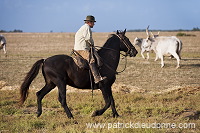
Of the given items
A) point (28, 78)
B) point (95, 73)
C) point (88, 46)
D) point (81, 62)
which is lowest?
point (28, 78)

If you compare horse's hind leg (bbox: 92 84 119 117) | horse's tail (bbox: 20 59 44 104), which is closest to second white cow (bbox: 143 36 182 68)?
horse's hind leg (bbox: 92 84 119 117)

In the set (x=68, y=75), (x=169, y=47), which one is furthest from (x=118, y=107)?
(x=169, y=47)

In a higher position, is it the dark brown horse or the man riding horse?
the man riding horse

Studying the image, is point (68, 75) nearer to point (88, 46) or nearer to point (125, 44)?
point (88, 46)

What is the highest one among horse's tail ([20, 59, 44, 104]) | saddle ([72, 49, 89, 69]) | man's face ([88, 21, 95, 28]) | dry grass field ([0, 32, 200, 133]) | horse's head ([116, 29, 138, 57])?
man's face ([88, 21, 95, 28])

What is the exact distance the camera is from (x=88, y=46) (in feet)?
29.7

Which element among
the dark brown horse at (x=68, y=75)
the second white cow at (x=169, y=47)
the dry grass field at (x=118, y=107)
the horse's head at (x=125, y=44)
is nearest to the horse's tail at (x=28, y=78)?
the dark brown horse at (x=68, y=75)

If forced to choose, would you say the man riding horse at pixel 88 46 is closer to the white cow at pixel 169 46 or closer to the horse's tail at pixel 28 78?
the horse's tail at pixel 28 78

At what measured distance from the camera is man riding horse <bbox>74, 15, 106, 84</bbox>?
8.74 m

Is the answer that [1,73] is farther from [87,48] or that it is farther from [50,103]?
[87,48]

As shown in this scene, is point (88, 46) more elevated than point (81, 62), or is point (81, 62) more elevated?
point (88, 46)

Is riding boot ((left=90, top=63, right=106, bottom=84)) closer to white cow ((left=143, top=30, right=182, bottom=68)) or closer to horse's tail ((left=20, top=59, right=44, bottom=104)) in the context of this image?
horse's tail ((left=20, top=59, right=44, bottom=104))

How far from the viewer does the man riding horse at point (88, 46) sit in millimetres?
8742

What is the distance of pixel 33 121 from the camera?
802 centimetres
